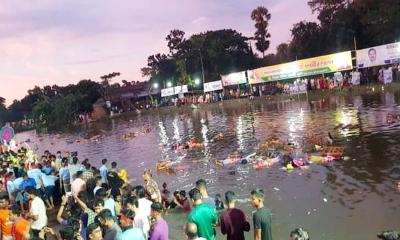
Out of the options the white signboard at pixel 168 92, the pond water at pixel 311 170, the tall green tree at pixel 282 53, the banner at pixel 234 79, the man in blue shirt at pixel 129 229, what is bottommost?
the pond water at pixel 311 170

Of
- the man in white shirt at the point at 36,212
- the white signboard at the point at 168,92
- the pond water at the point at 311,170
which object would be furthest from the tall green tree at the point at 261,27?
the man in white shirt at the point at 36,212

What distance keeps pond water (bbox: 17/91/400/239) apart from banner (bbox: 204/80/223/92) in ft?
96.7

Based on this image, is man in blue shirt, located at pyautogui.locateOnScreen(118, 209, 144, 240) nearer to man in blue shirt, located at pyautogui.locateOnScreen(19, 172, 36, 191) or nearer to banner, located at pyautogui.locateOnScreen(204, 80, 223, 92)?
man in blue shirt, located at pyautogui.locateOnScreen(19, 172, 36, 191)

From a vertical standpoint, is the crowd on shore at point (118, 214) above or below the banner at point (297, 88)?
below

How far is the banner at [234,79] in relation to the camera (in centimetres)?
6188

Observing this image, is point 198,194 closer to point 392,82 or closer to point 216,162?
point 216,162

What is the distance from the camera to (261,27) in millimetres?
88562

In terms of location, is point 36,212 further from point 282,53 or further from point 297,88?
point 282,53

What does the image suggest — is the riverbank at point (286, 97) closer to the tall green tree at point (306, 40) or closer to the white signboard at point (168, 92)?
the white signboard at point (168, 92)

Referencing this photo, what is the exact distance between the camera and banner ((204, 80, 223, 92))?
222 ft

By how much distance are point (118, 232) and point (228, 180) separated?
12.1 m

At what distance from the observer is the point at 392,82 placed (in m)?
41.9

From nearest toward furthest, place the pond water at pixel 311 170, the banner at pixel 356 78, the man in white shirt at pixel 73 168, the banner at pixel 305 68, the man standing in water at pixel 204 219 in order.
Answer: the man standing in water at pixel 204 219 → the pond water at pixel 311 170 → the man in white shirt at pixel 73 168 → the banner at pixel 356 78 → the banner at pixel 305 68

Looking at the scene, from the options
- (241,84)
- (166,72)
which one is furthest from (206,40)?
(241,84)
